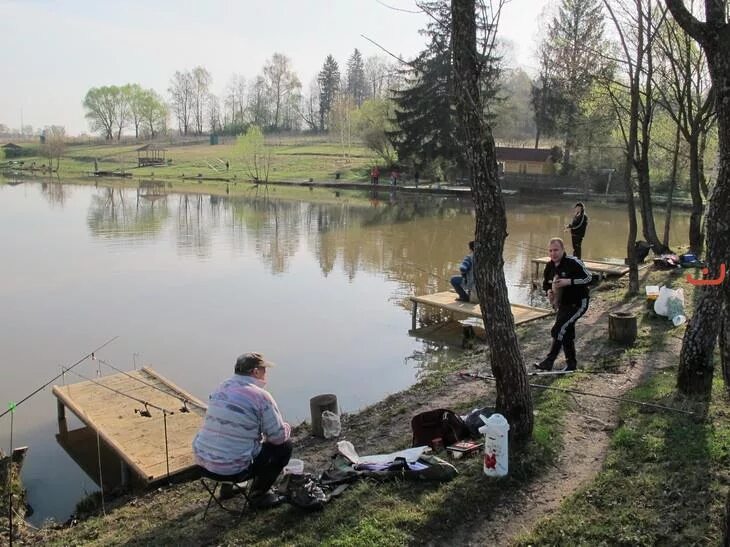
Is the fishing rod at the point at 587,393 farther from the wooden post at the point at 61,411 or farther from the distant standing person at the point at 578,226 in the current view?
the distant standing person at the point at 578,226

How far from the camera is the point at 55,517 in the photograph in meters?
6.04

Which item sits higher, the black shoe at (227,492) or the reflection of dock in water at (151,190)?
the reflection of dock in water at (151,190)

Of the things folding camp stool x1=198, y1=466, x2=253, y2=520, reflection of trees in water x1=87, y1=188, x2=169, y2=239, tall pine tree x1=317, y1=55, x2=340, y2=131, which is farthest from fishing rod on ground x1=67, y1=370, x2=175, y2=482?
tall pine tree x1=317, y1=55, x2=340, y2=131

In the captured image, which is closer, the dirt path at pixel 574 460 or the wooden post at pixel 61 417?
the dirt path at pixel 574 460

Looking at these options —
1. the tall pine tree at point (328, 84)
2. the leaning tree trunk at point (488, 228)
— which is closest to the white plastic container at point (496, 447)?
the leaning tree trunk at point (488, 228)

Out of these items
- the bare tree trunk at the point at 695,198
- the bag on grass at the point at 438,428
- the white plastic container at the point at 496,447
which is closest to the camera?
the white plastic container at the point at 496,447

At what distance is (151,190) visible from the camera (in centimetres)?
4725

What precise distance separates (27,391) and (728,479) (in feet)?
28.8

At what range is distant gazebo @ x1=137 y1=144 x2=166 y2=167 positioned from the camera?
238 ft

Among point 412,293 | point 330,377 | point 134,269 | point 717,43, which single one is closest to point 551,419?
point 717,43

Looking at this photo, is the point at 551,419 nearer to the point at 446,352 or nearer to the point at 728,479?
the point at 728,479

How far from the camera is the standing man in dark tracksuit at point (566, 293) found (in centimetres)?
741

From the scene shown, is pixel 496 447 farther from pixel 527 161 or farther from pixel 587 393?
pixel 527 161

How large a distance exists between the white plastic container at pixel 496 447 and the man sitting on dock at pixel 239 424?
60.1 inches
